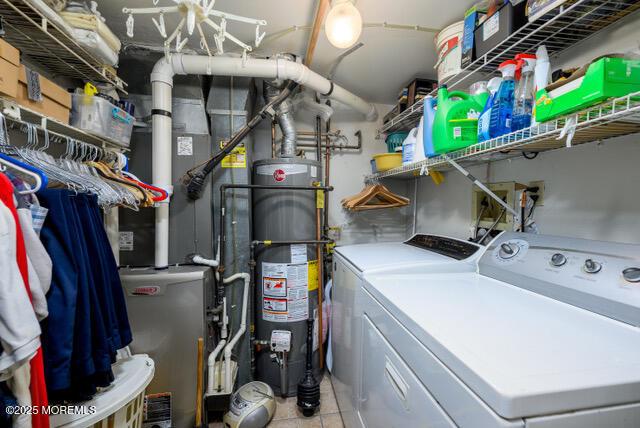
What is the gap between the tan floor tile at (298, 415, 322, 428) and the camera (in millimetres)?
1648

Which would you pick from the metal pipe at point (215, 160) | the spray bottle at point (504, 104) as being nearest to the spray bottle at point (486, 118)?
the spray bottle at point (504, 104)

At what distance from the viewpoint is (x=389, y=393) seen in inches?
35.3

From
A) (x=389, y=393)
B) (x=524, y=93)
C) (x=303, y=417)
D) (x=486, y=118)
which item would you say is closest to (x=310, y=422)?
(x=303, y=417)

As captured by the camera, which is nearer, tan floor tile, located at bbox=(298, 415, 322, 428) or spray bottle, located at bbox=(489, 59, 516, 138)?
spray bottle, located at bbox=(489, 59, 516, 138)

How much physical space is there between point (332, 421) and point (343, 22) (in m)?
2.27

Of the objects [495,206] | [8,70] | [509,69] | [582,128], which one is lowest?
[495,206]

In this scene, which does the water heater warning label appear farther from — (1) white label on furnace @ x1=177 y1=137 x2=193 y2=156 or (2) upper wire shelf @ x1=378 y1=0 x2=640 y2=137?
(2) upper wire shelf @ x1=378 y1=0 x2=640 y2=137

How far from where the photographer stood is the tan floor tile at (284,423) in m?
1.64

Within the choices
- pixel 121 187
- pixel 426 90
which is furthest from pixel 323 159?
pixel 121 187

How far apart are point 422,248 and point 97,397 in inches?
67.3

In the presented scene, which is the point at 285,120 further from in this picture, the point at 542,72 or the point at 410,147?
the point at 542,72

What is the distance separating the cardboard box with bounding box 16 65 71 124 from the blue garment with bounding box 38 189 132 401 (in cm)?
41

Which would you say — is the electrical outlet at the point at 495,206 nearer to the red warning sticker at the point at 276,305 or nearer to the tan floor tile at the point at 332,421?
the red warning sticker at the point at 276,305
